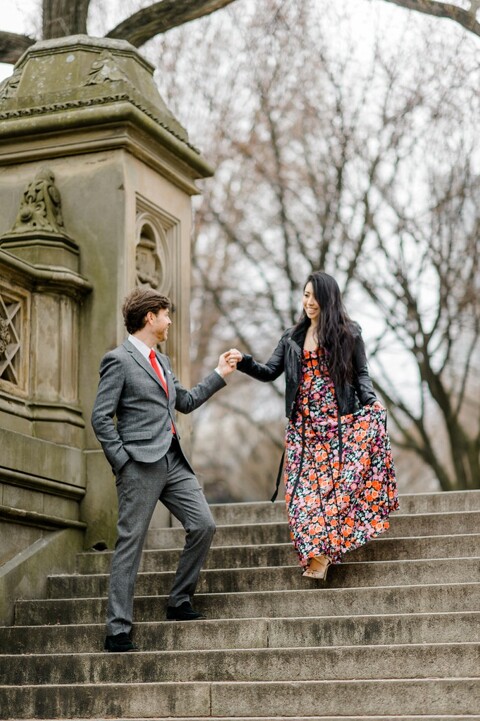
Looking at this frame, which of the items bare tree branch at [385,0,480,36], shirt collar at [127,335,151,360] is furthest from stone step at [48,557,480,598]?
bare tree branch at [385,0,480,36]

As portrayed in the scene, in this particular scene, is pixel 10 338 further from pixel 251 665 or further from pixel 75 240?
pixel 251 665

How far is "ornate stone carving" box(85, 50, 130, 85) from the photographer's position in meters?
9.17

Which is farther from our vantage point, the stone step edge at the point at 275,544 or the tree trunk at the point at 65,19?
the tree trunk at the point at 65,19

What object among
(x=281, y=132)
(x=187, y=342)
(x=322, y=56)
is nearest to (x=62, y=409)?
(x=187, y=342)

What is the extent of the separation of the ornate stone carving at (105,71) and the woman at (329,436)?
247 cm

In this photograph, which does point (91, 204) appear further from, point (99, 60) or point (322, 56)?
point (322, 56)

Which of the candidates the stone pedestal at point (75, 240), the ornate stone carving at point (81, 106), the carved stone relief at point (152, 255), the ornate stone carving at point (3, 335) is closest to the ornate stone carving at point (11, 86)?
the stone pedestal at point (75, 240)

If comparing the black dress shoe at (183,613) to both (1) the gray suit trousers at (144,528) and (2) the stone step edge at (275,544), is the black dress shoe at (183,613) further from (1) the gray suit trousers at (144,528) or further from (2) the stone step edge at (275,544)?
(2) the stone step edge at (275,544)

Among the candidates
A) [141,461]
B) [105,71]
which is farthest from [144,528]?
[105,71]

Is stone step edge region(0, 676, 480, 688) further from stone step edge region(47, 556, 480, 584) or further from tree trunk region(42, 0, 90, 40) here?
tree trunk region(42, 0, 90, 40)

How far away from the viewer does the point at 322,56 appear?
16.7 m

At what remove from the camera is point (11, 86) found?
31.2 feet

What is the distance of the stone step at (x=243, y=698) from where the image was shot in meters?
5.95

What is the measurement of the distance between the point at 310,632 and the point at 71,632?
4.88 ft
